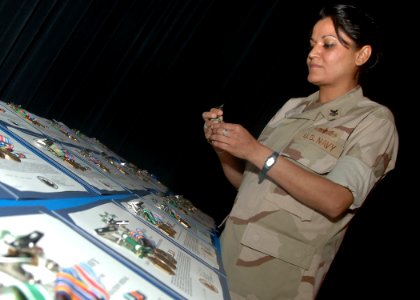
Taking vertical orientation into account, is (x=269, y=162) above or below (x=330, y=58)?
below

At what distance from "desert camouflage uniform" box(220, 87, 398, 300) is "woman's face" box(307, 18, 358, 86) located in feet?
0.34

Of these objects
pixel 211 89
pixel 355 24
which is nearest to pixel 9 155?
pixel 355 24

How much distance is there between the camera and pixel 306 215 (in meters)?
1.27

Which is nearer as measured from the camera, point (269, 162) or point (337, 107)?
point (269, 162)

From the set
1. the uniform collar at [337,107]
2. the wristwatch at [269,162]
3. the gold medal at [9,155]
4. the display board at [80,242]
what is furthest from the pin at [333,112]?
the gold medal at [9,155]

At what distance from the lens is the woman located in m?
1.16

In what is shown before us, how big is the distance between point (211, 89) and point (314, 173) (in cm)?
280

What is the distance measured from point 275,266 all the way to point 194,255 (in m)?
0.35

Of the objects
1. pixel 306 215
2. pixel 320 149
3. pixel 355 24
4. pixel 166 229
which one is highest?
pixel 355 24

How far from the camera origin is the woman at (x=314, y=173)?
3.80 feet

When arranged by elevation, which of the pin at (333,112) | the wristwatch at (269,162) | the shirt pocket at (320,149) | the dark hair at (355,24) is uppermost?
the dark hair at (355,24)

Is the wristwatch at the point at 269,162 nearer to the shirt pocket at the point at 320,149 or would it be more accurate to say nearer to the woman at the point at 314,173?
the woman at the point at 314,173

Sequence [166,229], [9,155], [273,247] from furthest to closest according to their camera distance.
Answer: [273,247] < [166,229] < [9,155]

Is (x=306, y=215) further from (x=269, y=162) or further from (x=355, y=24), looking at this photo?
(x=355, y=24)
